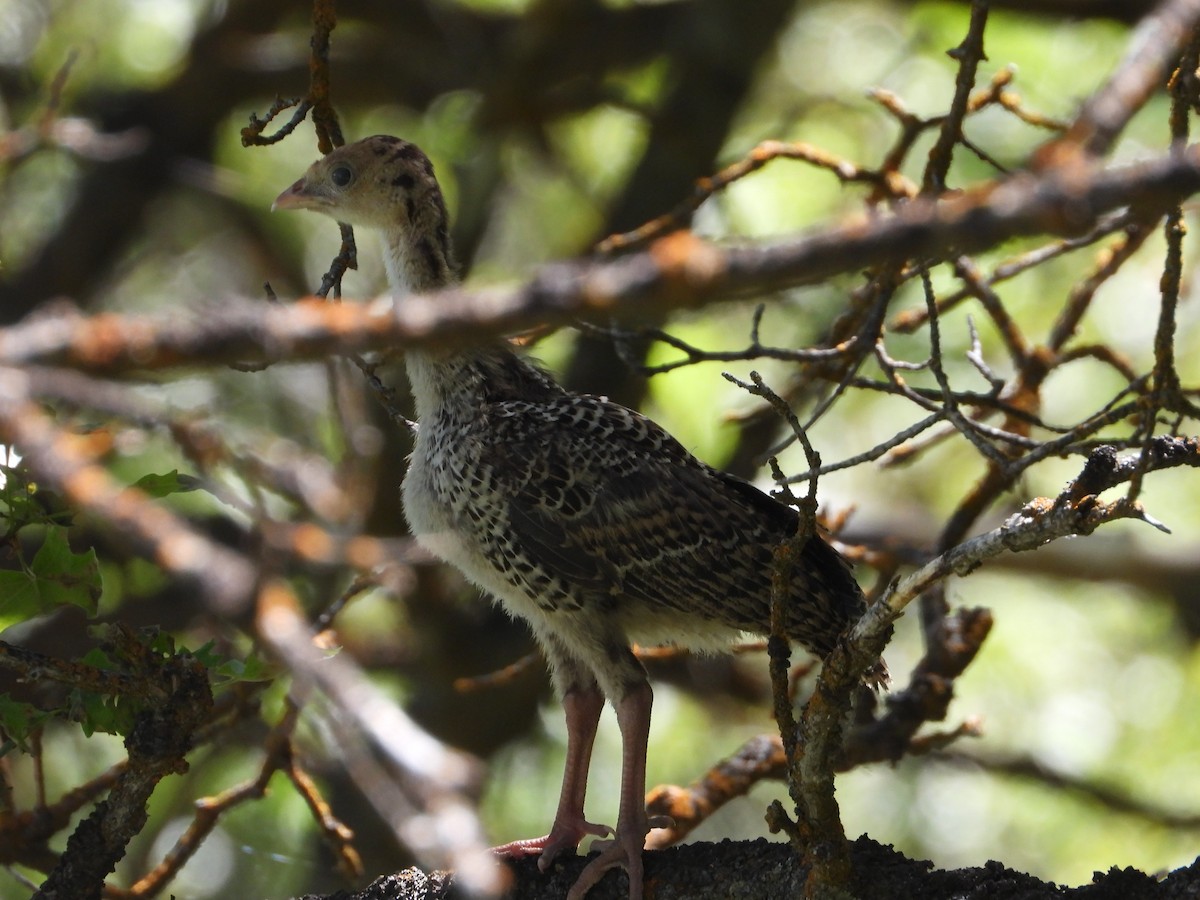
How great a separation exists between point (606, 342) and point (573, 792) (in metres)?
2.95

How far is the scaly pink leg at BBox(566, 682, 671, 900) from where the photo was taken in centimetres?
412

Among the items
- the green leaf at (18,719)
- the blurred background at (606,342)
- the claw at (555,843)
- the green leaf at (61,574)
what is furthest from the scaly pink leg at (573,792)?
the blurred background at (606,342)

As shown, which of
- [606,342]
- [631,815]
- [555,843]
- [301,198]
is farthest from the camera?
[606,342]

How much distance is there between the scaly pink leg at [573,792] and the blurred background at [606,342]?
6.61 ft

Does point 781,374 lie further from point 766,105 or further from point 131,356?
point 131,356

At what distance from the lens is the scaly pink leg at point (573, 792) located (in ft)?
15.3

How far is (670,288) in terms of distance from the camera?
5.81 ft

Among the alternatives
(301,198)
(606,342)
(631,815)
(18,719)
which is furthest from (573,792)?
(606,342)

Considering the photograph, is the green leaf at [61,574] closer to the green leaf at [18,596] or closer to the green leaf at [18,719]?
the green leaf at [18,596]

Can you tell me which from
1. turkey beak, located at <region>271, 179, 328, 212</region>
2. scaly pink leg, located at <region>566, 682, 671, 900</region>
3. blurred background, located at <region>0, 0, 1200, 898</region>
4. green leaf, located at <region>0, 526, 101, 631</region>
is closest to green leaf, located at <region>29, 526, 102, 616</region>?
green leaf, located at <region>0, 526, 101, 631</region>

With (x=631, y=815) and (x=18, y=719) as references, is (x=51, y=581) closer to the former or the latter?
(x=18, y=719)

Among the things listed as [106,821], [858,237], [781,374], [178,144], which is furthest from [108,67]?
[858,237]

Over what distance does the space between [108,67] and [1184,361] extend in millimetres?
7629

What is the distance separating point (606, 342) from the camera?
740cm
